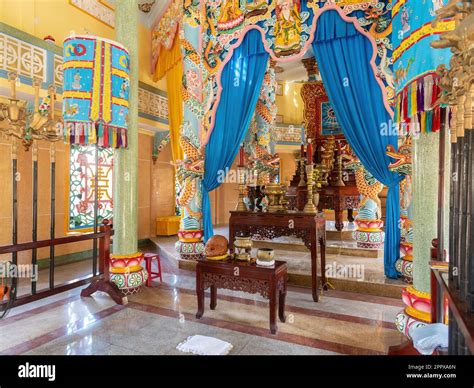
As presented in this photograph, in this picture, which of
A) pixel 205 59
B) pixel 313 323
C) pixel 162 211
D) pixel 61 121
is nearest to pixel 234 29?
pixel 205 59

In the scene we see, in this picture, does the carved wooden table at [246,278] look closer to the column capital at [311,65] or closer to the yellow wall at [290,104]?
the column capital at [311,65]

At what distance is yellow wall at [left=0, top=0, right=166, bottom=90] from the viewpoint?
4.37 meters

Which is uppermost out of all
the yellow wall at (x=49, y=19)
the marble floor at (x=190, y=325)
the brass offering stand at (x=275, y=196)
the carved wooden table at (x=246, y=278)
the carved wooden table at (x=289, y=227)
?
the yellow wall at (x=49, y=19)

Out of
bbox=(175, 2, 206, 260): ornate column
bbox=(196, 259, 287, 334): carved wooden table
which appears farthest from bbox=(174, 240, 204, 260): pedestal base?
bbox=(196, 259, 287, 334): carved wooden table

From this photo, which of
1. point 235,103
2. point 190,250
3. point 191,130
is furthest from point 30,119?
point 190,250

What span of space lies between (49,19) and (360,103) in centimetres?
514

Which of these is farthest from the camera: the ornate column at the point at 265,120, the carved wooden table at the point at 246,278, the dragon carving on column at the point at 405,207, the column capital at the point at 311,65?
the column capital at the point at 311,65

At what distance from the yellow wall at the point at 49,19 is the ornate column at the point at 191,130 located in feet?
7.01

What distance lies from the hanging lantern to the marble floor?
1847 mm

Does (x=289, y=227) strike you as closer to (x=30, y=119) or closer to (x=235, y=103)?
(x=235, y=103)

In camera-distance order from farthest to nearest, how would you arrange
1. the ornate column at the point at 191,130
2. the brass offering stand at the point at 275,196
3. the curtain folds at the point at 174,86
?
the curtain folds at the point at 174,86
the ornate column at the point at 191,130
the brass offering stand at the point at 275,196

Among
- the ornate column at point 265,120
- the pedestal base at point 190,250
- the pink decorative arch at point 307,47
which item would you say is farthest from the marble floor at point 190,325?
the ornate column at point 265,120

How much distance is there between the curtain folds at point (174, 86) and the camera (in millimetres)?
6230

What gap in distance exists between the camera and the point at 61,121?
3.15 meters
